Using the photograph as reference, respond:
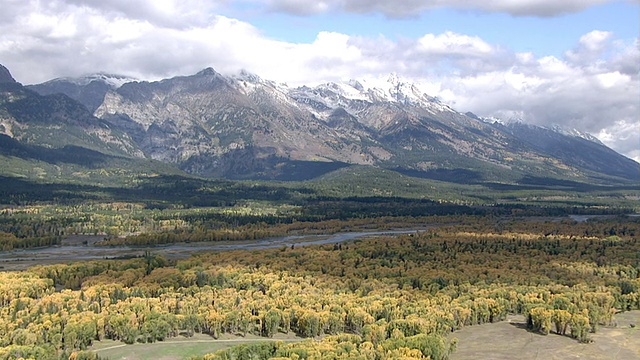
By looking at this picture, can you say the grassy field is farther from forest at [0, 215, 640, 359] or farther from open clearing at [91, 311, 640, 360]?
forest at [0, 215, 640, 359]

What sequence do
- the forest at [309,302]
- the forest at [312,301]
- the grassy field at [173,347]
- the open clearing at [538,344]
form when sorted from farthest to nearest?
the grassy field at [173,347] → the forest at [312,301] → the forest at [309,302] → the open clearing at [538,344]

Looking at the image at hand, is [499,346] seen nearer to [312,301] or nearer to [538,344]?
[538,344]

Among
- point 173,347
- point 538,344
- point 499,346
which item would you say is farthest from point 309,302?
point 538,344

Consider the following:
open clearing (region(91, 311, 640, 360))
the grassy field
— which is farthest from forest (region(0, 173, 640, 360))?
open clearing (region(91, 311, 640, 360))

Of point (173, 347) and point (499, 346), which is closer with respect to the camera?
point (499, 346)

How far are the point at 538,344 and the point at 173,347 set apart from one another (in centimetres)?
5925

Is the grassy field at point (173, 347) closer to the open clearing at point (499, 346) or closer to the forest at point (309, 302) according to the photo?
the open clearing at point (499, 346)

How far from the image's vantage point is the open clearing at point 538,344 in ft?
328

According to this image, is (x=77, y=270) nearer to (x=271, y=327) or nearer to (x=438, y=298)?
(x=271, y=327)

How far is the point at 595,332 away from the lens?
365 feet

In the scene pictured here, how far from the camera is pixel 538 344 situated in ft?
347

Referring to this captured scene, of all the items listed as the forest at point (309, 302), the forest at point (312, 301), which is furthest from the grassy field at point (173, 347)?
the forest at point (312, 301)

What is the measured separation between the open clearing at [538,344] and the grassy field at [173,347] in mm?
29626

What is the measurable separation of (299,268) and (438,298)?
162 feet
